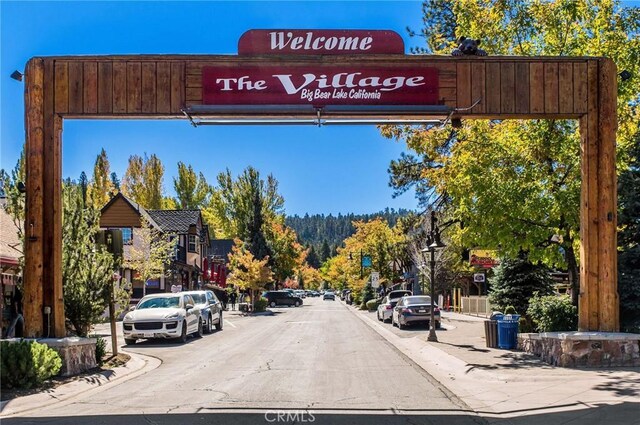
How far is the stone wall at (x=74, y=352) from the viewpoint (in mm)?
12883

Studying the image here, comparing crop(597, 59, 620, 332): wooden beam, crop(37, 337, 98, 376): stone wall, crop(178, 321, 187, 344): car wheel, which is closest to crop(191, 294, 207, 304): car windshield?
crop(178, 321, 187, 344): car wheel

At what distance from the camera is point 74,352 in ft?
43.8

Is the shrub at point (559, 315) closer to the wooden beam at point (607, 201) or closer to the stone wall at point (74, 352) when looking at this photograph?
the wooden beam at point (607, 201)

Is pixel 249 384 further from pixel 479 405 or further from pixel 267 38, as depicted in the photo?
pixel 267 38

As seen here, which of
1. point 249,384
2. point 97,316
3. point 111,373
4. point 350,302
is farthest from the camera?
point 350,302

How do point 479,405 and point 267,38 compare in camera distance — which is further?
point 267,38

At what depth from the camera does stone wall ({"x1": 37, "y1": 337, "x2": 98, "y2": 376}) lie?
1288 cm

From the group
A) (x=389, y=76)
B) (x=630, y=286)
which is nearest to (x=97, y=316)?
(x=389, y=76)

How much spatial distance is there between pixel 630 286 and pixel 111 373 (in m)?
12.5

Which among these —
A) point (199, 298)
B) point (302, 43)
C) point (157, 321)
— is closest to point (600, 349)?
point (302, 43)

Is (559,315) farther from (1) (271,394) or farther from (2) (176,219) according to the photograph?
(2) (176,219)

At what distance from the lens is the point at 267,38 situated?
13.5 meters

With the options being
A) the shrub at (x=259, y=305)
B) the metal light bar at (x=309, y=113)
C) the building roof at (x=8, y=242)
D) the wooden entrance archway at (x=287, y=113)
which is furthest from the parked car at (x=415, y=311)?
the shrub at (x=259, y=305)

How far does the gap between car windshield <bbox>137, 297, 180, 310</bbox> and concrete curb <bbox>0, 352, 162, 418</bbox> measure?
6.71 meters
